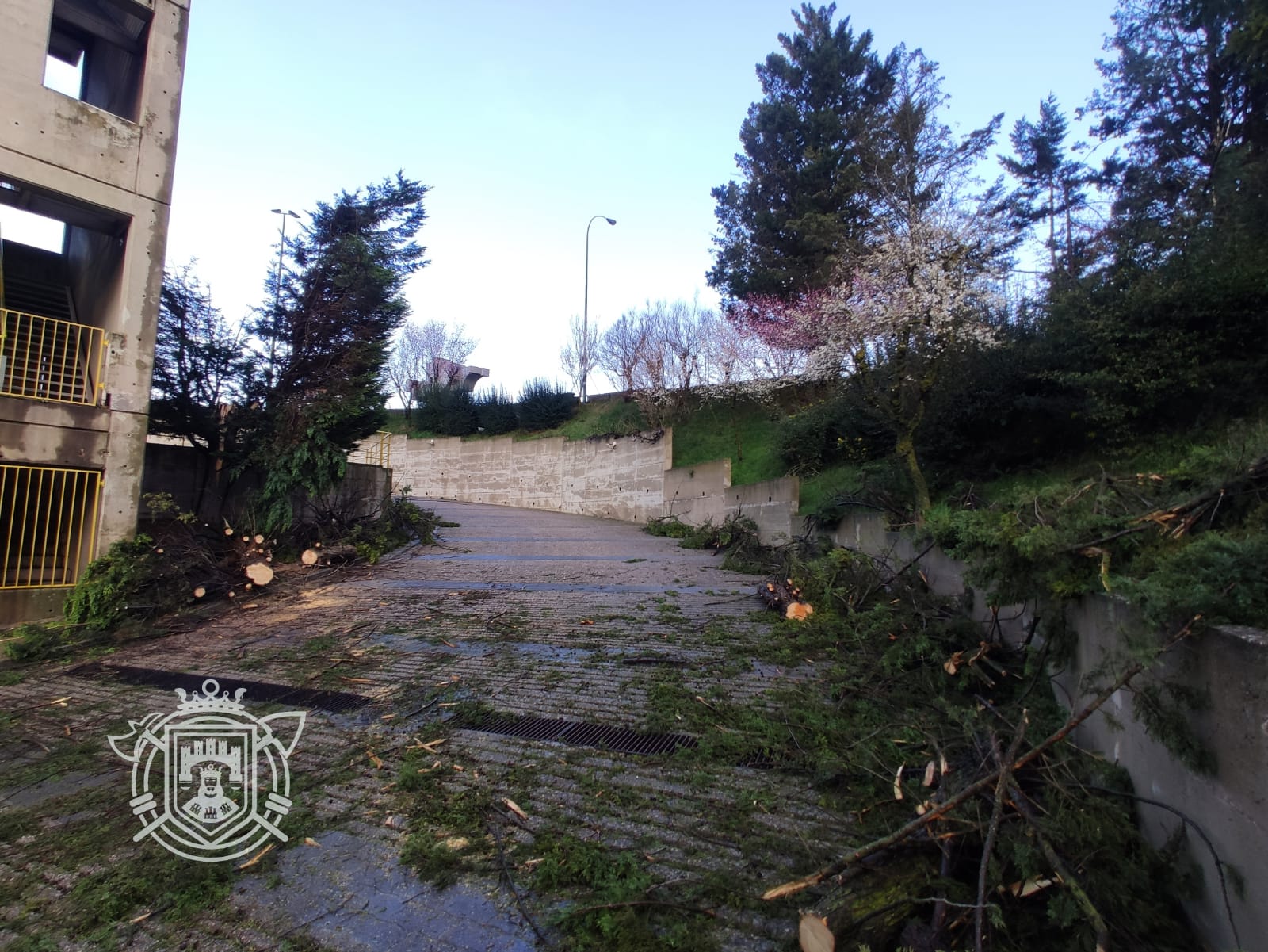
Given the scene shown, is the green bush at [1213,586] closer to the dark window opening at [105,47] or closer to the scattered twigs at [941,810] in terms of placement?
the scattered twigs at [941,810]

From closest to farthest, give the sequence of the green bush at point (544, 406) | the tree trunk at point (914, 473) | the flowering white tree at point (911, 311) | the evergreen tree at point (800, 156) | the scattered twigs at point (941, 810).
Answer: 1. the scattered twigs at point (941, 810)
2. the tree trunk at point (914, 473)
3. the flowering white tree at point (911, 311)
4. the evergreen tree at point (800, 156)
5. the green bush at point (544, 406)

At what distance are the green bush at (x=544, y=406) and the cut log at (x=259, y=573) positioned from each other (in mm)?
16268

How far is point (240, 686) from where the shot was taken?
4914mm

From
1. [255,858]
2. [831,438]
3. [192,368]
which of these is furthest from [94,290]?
[831,438]

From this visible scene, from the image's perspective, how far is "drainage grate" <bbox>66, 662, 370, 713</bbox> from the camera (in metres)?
4.46

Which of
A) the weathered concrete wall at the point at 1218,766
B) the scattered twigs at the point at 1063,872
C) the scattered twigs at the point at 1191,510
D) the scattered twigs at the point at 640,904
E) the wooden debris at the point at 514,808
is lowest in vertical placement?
the wooden debris at the point at 514,808

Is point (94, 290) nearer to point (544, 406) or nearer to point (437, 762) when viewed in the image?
point (437, 762)

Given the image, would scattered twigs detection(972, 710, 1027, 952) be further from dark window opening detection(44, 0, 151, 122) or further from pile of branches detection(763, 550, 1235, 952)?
dark window opening detection(44, 0, 151, 122)

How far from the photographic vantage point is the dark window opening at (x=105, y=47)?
839 cm

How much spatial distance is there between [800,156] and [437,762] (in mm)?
19027

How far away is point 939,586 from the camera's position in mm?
6289

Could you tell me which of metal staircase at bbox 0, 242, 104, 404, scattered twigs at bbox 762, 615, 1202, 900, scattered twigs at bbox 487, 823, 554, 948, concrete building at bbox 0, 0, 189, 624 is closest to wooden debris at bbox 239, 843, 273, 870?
scattered twigs at bbox 487, 823, 554, 948

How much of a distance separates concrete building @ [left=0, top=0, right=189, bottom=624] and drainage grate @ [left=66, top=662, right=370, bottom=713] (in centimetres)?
223

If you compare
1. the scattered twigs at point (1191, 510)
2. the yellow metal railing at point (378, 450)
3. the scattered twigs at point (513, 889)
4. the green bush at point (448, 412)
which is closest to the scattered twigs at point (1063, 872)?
the scattered twigs at point (1191, 510)
